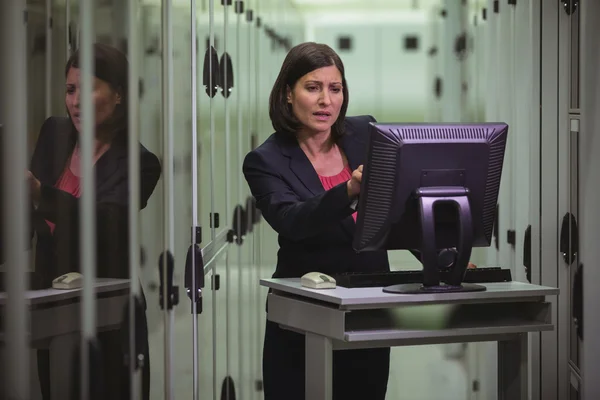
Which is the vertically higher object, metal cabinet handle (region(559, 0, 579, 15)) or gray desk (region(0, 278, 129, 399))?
metal cabinet handle (region(559, 0, 579, 15))

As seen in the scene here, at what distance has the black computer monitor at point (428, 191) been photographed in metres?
2.47

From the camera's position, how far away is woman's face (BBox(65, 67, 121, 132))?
1.70 metres

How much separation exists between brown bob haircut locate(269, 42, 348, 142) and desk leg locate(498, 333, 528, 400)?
803mm

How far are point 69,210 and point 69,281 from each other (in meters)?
0.12

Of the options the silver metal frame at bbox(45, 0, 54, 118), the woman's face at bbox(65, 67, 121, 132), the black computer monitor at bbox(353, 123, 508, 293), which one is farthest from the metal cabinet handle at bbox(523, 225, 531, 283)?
the silver metal frame at bbox(45, 0, 54, 118)

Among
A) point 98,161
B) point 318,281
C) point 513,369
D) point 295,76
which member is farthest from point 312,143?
point 98,161

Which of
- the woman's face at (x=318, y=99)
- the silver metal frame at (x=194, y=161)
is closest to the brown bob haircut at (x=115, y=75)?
the woman's face at (x=318, y=99)

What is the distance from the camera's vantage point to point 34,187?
1.55m

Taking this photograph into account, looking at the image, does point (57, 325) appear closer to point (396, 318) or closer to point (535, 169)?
point (396, 318)

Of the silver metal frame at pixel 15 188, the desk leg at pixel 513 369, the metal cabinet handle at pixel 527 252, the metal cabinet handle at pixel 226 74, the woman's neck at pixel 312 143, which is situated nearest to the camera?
the silver metal frame at pixel 15 188

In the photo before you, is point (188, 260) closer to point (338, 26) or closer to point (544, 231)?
point (544, 231)

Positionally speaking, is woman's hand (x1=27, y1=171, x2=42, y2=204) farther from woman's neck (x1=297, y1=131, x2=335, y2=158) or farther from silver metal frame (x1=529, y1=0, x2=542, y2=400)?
silver metal frame (x1=529, y1=0, x2=542, y2=400)

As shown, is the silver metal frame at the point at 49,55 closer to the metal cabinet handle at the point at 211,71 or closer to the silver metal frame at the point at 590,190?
the metal cabinet handle at the point at 211,71

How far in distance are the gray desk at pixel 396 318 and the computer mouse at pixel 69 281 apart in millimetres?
832
